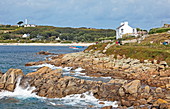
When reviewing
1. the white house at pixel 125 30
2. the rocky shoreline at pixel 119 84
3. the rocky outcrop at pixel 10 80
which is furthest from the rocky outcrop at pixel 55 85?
the white house at pixel 125 30

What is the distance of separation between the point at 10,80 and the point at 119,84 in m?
14.9

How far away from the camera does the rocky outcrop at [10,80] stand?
31250 mm

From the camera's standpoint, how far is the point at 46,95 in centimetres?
2931

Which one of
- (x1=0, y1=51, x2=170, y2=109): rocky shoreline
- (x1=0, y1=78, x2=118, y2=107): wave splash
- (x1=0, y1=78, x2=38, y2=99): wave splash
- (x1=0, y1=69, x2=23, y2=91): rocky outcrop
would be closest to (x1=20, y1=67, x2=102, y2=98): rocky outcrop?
(x1=0, y1=51, x2=170, y2=109): rocky shoreline

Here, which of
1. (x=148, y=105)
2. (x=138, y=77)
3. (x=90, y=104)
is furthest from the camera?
(x=138, y=77)

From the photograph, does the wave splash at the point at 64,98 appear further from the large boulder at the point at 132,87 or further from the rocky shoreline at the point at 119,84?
the large boulder at the point at 132,87

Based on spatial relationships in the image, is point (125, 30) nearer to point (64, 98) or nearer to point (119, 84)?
point (119, 84)

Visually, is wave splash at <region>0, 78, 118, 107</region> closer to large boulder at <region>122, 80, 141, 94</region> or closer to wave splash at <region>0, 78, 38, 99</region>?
wave splash at <region>0, 78, 38, 99</region>

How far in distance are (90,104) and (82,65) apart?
26752mm

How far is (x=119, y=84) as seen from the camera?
3052 cm

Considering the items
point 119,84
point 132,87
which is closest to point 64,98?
point 119,84

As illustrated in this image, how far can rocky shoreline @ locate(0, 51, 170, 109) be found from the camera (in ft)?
85.1

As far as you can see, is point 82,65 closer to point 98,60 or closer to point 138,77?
point 98,60

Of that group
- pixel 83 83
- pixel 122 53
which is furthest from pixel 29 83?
pixel 122 53
